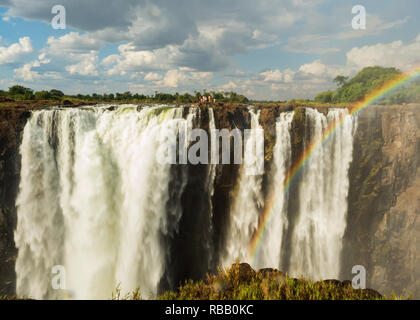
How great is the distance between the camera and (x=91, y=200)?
47.9 feet

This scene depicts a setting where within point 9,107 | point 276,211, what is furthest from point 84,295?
point 276,211

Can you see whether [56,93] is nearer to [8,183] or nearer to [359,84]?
[8,183]

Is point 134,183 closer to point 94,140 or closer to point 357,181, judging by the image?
point 94,140

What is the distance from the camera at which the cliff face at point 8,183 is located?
46.8ft

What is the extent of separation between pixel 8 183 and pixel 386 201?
2530cm

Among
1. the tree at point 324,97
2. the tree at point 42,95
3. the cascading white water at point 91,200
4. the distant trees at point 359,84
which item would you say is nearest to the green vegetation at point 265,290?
the cascading white water at point 91,200

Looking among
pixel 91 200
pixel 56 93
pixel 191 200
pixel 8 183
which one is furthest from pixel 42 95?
pixel 191 200

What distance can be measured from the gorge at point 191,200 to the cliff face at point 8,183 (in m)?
0.06

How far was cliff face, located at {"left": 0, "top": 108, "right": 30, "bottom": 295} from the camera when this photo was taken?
14258 mm

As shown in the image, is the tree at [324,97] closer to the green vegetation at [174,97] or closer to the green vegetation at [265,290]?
the green vegetation at [174,97]

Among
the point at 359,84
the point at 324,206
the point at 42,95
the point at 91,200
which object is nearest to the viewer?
the point at 91,200

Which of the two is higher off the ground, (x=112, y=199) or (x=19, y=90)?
(x=19, y=90)

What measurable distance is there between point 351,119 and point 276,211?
8432 millimetres

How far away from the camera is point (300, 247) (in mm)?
18344
